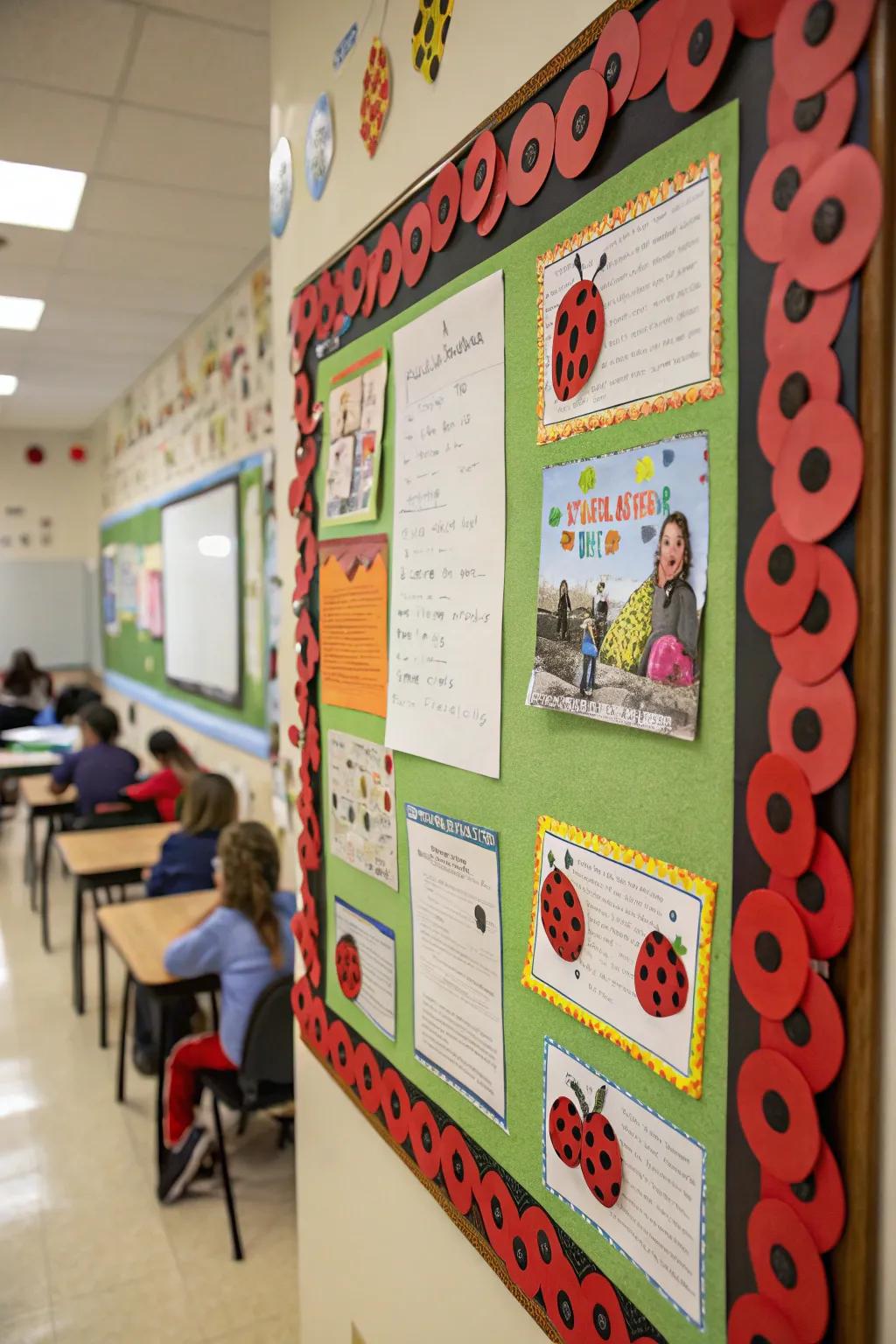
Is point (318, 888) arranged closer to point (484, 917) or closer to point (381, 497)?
point (484, 917)

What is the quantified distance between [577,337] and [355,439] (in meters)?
0.53

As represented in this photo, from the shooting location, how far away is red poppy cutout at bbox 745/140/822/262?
0.60 metres

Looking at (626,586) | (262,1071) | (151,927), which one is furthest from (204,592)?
(626,586)

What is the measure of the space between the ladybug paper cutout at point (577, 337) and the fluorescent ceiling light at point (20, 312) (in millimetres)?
4021

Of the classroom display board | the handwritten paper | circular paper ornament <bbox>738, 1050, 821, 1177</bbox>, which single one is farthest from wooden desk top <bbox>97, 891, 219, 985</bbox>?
circular paper ornament <bbox>738, 1050, 821, 1177</bbox>

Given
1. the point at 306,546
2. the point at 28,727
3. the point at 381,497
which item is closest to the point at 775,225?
the point at 381,497

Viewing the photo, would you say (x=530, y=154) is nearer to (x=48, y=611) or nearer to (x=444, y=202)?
(x=444, y=202)

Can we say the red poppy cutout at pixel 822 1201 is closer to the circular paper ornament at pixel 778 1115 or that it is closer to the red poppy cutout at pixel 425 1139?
the circular paper ornament at pixel 778 1115

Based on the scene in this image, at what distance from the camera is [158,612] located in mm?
5973

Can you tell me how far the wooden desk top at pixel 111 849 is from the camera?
11.5 feet

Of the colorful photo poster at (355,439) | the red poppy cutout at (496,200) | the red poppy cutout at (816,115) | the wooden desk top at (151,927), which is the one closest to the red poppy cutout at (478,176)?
the red poppy cutout at (496,200)

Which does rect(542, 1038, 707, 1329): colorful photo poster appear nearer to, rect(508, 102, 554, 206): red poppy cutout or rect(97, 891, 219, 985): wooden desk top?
rect(508, 102, 554, 206): red poppy cutout

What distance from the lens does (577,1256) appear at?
0.89m

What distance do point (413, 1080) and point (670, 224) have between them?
3.37ft
